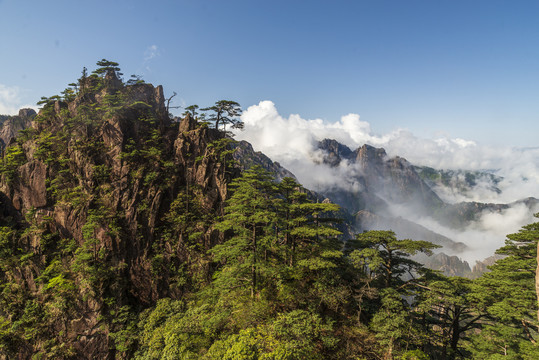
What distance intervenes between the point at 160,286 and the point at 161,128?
30.0 m

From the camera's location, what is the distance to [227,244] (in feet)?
85.2

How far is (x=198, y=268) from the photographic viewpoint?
35094 mm

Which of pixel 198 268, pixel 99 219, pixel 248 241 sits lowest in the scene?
pixel 198 268

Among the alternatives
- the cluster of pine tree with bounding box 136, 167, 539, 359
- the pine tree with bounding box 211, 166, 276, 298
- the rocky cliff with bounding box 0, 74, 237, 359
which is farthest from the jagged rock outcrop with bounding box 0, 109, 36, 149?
the pine tree with bounding box 211, 166, 276, 298

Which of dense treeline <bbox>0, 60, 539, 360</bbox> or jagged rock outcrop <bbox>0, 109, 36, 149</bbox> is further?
jagged rock outcrop <bbox>0, 109, 36, 149</bbox>

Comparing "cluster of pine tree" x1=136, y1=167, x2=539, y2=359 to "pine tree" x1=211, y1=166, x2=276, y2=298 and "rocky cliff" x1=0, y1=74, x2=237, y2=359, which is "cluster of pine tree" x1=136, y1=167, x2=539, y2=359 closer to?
"pine tree" x1=211, y1=166, x2=276, y2=298

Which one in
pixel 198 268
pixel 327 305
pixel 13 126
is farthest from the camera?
pixel 13 126

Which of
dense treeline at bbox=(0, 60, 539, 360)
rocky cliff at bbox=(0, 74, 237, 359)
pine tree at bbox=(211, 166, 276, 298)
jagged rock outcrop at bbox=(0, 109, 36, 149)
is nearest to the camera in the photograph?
dense treeline at bbox=(0, 60, 539, 360)

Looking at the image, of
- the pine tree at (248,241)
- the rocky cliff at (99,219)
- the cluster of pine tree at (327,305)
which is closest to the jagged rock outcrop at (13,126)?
the rocky cliff at (99,219)

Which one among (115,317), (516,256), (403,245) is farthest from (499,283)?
(115,317)

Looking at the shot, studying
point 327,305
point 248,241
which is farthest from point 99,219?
point 327,305

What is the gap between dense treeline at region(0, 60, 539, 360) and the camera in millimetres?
21109

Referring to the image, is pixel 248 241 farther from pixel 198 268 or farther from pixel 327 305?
pixel 198 268

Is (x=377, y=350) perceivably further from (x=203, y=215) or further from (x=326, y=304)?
(x=203, y=215)
